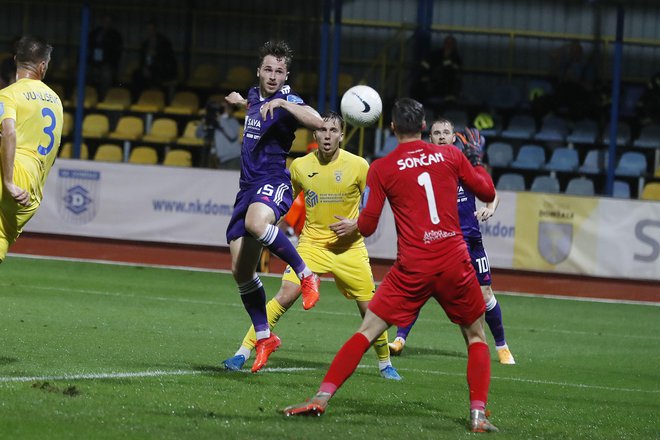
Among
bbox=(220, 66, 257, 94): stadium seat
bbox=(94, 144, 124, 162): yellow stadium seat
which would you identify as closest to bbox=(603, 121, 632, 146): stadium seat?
bbox=(220, 66, 257, 94): stadium seat

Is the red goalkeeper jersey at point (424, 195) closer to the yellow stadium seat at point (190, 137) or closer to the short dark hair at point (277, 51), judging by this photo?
the short dark hair at point (277, 51)

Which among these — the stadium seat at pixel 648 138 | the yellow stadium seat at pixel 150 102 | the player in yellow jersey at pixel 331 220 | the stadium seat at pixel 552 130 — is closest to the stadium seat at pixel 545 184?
the stadium seat at pixel 552 130

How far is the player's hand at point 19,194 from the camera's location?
27.1 ft

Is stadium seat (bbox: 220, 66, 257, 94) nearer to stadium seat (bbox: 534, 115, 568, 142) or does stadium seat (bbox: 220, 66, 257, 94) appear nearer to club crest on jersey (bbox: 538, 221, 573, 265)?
stadium seat (bbox: 534, 115, 568, 142)

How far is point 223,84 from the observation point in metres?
28.0

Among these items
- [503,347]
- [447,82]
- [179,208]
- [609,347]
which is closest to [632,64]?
[447,82]

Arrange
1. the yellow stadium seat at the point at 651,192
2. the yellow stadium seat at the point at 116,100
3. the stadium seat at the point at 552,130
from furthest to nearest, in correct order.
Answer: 1. the yellow stadium seat at the point at 116,100
2. the stadium seat at the point at 552,130
3. the yellow stadium seat at the point at 651,192

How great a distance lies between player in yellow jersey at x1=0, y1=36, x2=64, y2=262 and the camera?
840 cm

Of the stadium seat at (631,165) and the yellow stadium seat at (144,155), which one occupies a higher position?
the stadium seat at (631,165)

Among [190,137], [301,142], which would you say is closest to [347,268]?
[301,142]

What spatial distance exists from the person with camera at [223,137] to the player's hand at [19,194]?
13990 mm

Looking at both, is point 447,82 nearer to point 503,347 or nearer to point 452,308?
point 503,347

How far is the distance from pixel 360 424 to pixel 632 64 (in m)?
23.1

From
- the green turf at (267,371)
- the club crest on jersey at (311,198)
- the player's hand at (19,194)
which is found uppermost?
the player's hand at (19,194)
